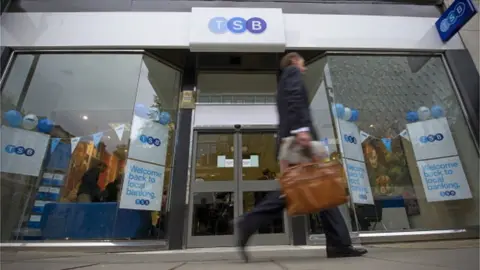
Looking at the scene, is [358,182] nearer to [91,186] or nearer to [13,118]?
[91,186]

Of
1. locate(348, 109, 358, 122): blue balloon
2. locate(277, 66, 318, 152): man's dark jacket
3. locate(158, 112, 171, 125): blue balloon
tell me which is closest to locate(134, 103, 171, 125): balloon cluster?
locate(158, 112, 171, 125): blue balloon

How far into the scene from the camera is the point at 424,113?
547 centimetres

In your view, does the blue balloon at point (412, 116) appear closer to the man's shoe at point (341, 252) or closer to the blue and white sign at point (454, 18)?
the blue and white sign at point (454, 18)

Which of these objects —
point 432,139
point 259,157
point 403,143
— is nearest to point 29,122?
point 259,157

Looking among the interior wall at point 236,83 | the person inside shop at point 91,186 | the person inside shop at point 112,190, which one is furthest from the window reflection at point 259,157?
the person inside shop at point 91,186

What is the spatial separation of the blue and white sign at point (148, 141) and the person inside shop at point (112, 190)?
44 cm

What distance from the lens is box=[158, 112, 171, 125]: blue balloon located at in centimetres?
547

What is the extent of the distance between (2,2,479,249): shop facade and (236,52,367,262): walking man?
231 cm

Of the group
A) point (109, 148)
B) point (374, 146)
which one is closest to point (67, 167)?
point (109, 148)

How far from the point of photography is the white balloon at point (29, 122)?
5047 millimetres

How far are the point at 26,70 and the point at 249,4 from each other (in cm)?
415

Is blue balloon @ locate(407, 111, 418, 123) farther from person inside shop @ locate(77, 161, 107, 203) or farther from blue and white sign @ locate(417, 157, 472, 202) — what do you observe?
person inside shop @ locate(77, 161, 107, 203)

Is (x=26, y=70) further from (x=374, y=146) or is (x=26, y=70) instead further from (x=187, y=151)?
(x=374, y=146)

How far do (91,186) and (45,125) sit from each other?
1339mm
